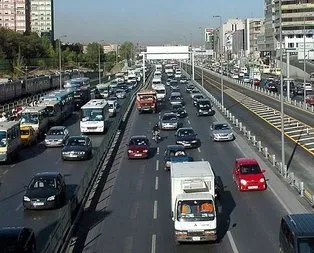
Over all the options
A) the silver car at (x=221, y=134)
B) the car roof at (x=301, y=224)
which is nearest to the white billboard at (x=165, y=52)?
the silver car at (x=221, y=134)

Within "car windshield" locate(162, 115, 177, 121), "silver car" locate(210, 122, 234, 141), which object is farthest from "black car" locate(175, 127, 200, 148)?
"car windshield" locate(162, 115, 177, 121)

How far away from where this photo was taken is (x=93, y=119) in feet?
148

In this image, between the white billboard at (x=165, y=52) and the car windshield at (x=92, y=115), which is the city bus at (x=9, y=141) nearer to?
the car windshield at (x=92, y=115)

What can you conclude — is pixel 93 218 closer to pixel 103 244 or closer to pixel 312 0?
pixel 103 244

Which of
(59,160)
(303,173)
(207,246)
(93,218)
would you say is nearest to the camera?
(207,246)

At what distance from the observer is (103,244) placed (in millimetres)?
18312

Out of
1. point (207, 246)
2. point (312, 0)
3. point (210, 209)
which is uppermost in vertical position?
point (312, 0)

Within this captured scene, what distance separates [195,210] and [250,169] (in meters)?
8.97

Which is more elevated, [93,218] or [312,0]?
[312,0]

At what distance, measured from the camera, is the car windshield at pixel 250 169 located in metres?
26.2

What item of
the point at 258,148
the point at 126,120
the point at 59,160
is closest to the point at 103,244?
the point at 59,160

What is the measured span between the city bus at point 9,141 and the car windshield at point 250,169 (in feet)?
45.4

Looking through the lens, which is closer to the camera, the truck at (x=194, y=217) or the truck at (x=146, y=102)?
the truck at (x=194, y=217)

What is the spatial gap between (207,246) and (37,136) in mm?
27366
